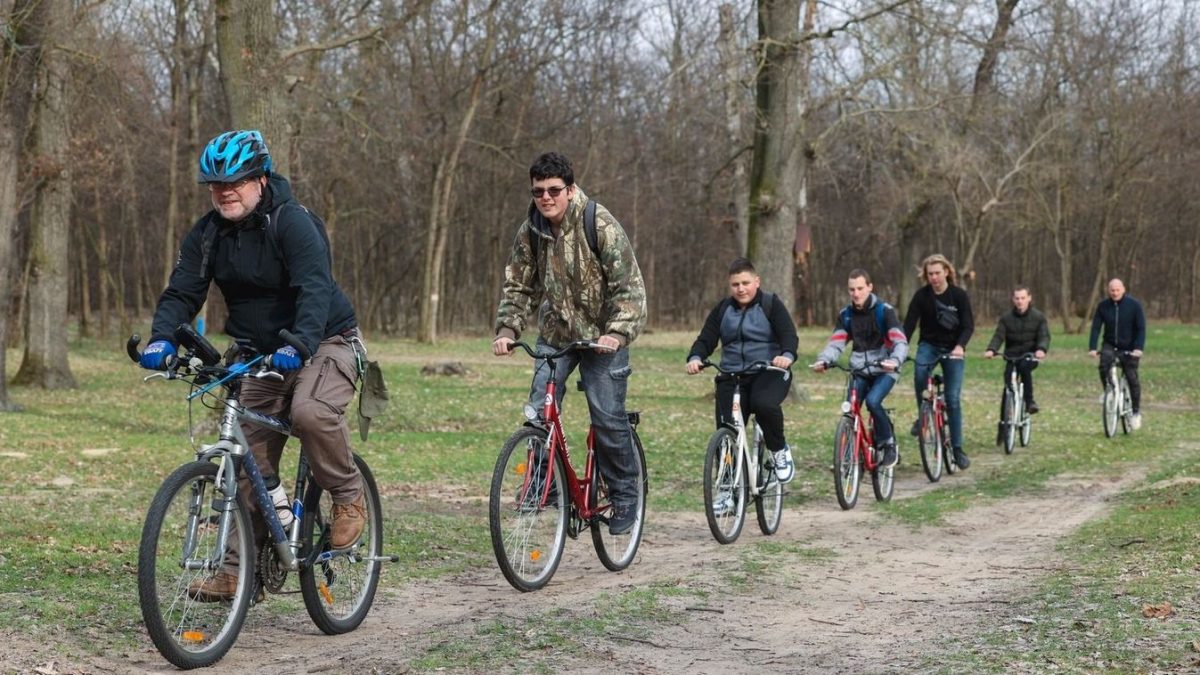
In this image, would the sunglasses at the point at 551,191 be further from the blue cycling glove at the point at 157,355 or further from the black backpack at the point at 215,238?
the blue cycling glove at the point at 157,355

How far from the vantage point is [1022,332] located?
17.2 metres

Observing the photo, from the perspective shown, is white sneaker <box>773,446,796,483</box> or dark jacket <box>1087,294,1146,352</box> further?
dark jacket <box>1087,294,1146,352</box>

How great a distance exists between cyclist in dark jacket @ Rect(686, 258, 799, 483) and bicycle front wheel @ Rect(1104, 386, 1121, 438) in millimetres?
9677

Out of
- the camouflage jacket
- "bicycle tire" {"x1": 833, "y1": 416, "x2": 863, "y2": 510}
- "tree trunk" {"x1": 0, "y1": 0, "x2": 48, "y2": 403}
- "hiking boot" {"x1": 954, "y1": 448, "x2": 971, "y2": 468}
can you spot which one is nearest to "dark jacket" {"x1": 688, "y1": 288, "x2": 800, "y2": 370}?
"bicycle tire" {"x1": 833, "y1": 416, "x2": 863, "y2": 510}

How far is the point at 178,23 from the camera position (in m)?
34.6

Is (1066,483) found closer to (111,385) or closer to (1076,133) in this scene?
(111,385)

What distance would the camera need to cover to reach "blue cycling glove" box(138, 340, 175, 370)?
544cm

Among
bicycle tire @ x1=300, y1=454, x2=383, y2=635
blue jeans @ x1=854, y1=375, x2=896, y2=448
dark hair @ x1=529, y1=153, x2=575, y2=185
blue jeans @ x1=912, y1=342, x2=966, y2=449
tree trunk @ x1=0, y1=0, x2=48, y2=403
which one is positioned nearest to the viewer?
bicycle tire @ x1=300, y1=454, x2=383, y2=635

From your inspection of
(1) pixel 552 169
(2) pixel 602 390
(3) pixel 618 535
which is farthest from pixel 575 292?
(3) pixel 618 535

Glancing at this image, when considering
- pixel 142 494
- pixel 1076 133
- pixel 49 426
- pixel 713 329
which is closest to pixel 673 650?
pixel 713 329

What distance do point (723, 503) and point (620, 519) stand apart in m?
1.56

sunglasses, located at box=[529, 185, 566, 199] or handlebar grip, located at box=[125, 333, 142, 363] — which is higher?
sunglasses, located at box=[529, 185, 566, 199]

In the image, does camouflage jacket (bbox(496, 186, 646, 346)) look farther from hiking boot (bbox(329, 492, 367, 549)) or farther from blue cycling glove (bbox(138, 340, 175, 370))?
blue cycling glove (bbox(138, 340, 175, 370))

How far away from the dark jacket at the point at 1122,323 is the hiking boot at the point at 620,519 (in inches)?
460
